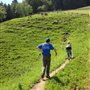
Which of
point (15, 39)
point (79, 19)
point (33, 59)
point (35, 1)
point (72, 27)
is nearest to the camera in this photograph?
point (33, 59)

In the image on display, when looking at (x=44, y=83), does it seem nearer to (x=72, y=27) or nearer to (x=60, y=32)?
(x=60, y=32)

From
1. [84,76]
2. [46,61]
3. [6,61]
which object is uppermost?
[46,61]

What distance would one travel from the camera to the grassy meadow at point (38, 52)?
66.5 feet

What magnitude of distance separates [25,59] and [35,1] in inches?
4637

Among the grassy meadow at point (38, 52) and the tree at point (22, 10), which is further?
the tree at point (22, 10)

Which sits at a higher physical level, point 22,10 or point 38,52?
point 22,10

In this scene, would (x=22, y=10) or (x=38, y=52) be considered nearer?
(x=38, y=52)

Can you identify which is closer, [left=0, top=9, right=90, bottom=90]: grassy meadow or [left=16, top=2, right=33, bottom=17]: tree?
[left=0, top=9, right=90, bottom=90]: grassy meadow

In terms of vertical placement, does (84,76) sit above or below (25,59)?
above

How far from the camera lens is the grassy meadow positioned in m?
20.3

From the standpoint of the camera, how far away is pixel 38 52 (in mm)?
45125

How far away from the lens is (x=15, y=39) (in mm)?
58219

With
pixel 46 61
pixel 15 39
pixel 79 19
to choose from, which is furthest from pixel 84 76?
pixel 79 19

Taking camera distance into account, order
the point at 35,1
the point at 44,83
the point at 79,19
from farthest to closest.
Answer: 1. the point at 35,1
2. the point at 79,19
3. the point at 44,83
